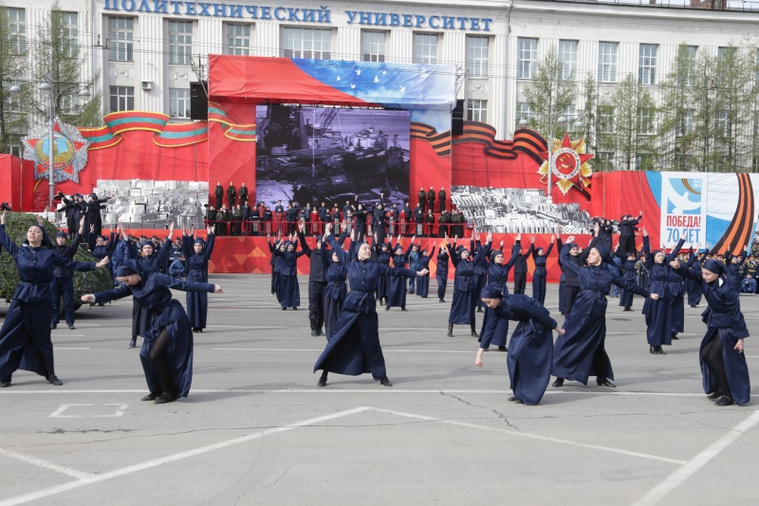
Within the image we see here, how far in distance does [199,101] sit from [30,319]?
34306 millimetres

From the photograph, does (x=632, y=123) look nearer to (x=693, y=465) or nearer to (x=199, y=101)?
(x=199, y=101)

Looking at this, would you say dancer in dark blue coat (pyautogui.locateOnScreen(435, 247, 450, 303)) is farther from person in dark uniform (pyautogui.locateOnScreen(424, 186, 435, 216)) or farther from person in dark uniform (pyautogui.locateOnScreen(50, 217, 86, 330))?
person in dark uniform (pyautogui.locateOnScreen(424, 186, 435, 216))

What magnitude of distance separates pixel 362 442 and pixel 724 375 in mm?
4739

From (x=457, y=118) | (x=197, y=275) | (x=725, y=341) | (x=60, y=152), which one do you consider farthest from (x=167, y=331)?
(x=457, y=118)

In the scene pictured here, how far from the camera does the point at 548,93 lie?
2108 inches

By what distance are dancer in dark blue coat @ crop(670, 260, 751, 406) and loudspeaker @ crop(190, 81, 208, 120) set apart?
36163 millimetres

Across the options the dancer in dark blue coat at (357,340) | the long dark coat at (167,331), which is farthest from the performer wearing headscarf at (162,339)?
the dancer in dark blue coat at (357,340)

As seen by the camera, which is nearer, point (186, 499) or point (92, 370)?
point (186, 499)

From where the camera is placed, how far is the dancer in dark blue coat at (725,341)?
407 inches

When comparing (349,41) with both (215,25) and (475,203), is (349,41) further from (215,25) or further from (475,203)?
(475,203)

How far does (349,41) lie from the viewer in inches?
2079

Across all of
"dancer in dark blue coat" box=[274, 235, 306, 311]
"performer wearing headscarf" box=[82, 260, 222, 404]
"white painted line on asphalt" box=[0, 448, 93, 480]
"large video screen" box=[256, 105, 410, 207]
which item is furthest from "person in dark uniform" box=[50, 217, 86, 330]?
"large video screen" box=[256, 105, 410, 207]

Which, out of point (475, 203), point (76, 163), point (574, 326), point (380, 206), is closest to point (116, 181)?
point (76, 163)

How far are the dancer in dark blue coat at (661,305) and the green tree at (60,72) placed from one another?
37250 mm
